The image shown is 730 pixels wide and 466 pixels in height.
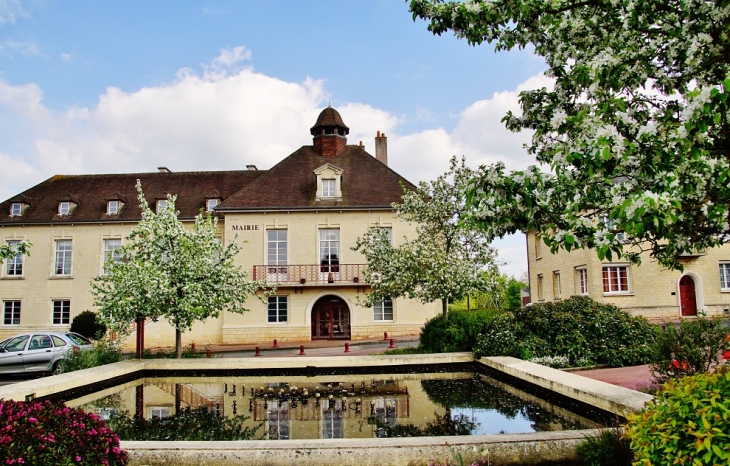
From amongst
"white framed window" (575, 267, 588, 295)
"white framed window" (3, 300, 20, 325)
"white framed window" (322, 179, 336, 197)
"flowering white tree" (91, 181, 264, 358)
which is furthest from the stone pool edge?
"white framed window" (3, 300, 20, 325)

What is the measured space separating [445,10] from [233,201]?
2476 centimetres

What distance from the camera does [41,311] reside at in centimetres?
3066

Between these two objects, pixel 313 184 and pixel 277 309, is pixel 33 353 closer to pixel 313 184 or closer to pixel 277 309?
pixel 277 309

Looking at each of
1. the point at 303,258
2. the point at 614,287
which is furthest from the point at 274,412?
the point at 614,287

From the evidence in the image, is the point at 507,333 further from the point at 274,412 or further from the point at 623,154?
the point at 623,154

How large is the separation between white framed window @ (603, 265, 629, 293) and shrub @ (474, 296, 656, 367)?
51.6 feet

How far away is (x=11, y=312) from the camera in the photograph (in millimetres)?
31125

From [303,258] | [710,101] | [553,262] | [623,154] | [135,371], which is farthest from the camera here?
[553,262]

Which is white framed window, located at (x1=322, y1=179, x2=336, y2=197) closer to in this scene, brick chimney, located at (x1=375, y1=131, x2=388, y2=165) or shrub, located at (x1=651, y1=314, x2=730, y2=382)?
brick chimney, located at (x1=375, y1=131, x2=388, y2=165)

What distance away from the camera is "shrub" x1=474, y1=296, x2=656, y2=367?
522 inches

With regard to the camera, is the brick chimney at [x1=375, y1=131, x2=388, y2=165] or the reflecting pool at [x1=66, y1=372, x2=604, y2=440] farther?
the brick chimney at [x1=375, y1=131, x2=388, y2=165]

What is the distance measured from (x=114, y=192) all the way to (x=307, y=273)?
43.3ft

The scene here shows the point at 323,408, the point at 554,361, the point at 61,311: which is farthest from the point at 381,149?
the point at 323,408

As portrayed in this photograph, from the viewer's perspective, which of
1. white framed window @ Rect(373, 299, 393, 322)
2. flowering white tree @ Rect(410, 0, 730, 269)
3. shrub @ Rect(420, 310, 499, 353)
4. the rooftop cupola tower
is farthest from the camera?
the rooftop cupola tower
